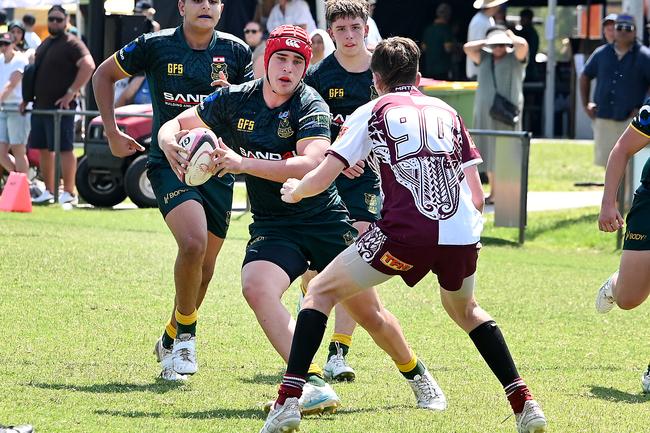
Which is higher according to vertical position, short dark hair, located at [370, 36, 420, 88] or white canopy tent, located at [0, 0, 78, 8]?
white canopy tent, located at [0, 0, 78, 8]

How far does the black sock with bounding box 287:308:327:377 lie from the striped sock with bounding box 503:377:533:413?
901 mm

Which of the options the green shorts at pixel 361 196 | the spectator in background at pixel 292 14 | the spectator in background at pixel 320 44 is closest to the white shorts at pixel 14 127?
the spectator in background at pixel 292 14

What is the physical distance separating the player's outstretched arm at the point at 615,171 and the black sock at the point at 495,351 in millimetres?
1445

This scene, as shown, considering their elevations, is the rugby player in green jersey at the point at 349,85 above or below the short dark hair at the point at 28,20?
below

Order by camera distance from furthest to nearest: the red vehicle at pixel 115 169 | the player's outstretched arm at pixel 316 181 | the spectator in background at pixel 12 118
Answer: the spectator in background at pixel 12 118 < the red vehicle at pixel 115 169 < the player's outstretched arm at pixel 316 181

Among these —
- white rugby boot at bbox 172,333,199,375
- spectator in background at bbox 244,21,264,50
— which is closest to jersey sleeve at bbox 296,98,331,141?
white rugby boot at bbox 172,333,199,375

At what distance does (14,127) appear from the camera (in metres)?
18.2

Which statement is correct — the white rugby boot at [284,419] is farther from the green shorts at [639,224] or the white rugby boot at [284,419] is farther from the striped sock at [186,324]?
the green shorts at [639,224]

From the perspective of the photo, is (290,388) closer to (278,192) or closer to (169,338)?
(278,192)

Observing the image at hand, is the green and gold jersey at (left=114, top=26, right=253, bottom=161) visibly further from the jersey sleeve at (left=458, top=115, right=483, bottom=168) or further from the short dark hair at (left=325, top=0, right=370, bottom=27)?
the jersey sleeve at (left=458, top=115, right=483, bottom=168)

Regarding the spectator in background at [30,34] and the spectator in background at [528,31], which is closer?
the spectator in background at [30,34]

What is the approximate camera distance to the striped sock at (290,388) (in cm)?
595

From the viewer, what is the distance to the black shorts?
17.7m

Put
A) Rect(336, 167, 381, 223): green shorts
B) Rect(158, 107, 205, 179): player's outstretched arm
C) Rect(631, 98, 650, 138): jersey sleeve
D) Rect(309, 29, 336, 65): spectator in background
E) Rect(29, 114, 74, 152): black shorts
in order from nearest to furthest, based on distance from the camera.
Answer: Rect(158, 107, 205, 179): player's outstretched arm < Rect(631, 98, 650, 138): jersey sleeve < Rect(336, 167, 381, 223): green shorts < Rect(309, 29, 336, 65): spectator in background < Rect(29, 114, 74, 152): black shorts
